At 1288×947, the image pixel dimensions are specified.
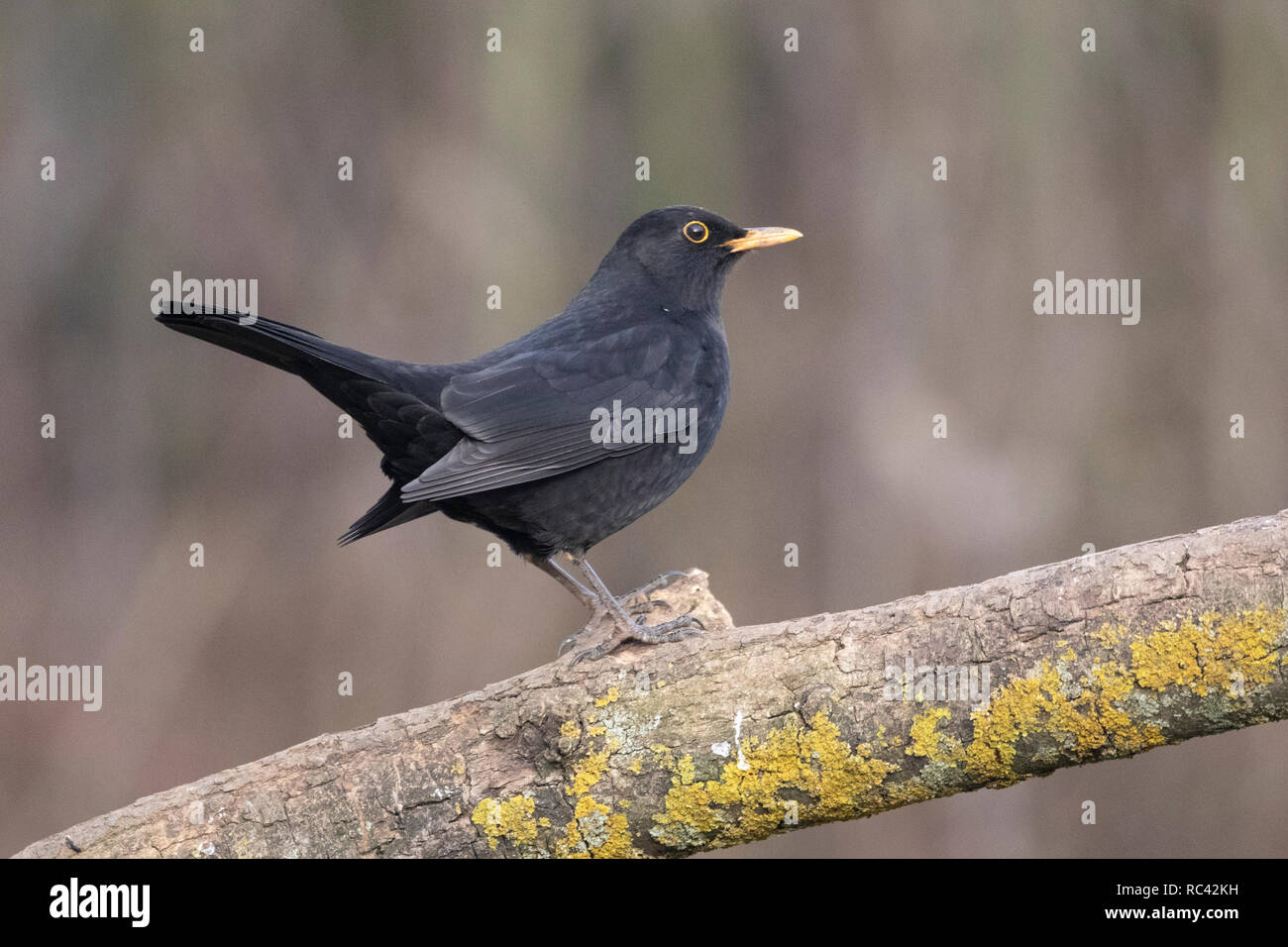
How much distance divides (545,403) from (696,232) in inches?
41.8

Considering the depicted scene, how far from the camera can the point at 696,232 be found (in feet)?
15.6

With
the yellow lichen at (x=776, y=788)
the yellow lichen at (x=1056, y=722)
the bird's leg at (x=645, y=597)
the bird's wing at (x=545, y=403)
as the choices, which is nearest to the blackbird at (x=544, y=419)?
the bird's wing at (x=545, y=403)

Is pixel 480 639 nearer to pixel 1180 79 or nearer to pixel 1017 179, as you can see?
pixel 1017 179

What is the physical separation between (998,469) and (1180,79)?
2.23m

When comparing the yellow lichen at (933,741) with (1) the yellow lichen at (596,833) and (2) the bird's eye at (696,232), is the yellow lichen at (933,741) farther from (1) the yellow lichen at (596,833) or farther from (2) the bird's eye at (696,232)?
(2) the bird's eye at (696,232)

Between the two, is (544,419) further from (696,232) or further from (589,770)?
(589,770)

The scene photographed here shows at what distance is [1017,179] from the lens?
23.0 feet

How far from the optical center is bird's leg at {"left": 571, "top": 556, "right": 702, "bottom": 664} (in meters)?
3.39

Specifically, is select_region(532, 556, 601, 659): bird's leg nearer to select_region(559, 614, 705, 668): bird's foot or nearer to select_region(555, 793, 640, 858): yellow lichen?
select_region(559, 614, 705, 668): bird's foot

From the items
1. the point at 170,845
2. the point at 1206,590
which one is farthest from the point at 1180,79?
the point at 170,845

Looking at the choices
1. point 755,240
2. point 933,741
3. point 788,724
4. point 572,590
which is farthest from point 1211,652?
point 755,240

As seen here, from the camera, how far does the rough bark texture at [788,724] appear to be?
2.69 meters

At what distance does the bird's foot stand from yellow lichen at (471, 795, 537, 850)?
383mm

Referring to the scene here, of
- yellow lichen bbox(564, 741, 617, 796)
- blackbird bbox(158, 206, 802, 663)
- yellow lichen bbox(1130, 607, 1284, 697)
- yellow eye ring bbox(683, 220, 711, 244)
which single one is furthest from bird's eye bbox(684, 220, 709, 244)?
yellow lichen bbox(1130, 607, 1284, 697)
